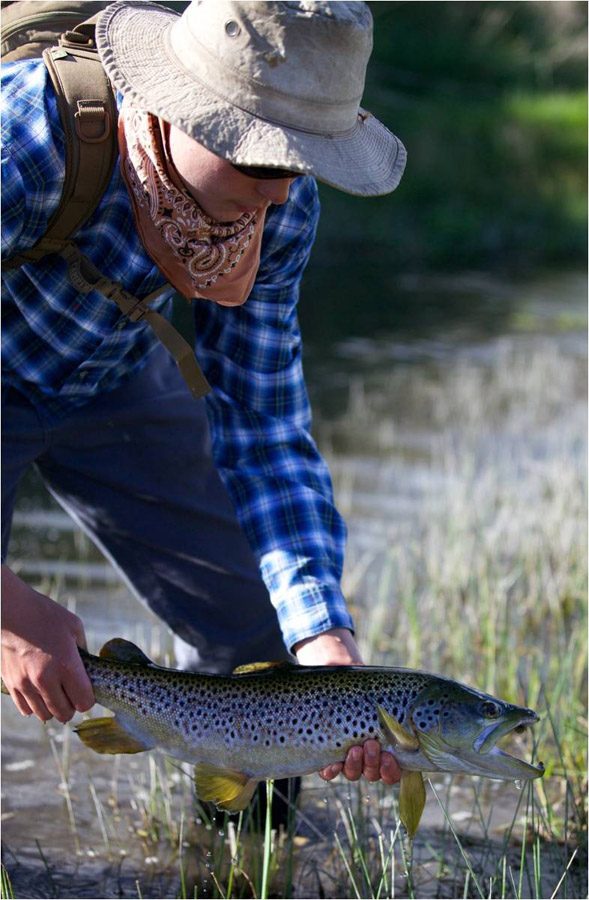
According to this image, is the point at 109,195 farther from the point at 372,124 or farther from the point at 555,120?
the point at 555,120

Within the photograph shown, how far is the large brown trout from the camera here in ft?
9.47

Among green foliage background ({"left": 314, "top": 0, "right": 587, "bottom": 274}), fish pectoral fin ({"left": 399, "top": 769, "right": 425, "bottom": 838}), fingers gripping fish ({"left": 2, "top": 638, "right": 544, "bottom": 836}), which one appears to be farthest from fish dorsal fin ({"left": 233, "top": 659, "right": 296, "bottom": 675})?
green foliage background ({"left": 314, "top": 0, "right": 587, "bottom": 274})

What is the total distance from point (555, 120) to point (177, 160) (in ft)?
86.0

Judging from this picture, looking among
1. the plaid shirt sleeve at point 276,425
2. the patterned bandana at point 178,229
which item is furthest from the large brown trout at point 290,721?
the patterned bandana at point 178,229

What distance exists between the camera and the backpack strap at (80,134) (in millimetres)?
2979

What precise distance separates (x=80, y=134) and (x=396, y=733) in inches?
→ 61.8

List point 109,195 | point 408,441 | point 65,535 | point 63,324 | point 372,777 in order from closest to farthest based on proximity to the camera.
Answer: point 372,777, point 109,195, point 63,324, point 65,535, point 408,441

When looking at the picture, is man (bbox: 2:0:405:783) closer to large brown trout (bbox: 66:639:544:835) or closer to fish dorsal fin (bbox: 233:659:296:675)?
large brown trout (bbox: 66:639:544:835)

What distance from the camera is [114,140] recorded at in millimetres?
3057

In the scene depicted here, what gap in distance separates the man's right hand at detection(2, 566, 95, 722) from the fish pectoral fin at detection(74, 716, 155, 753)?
9 cm

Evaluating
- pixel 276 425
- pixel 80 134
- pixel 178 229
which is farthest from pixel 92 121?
pixel 276 425

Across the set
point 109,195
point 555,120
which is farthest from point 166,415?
point 555,120

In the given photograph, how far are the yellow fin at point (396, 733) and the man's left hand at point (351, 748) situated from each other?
1.4 inches

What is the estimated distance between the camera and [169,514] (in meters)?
3.99
